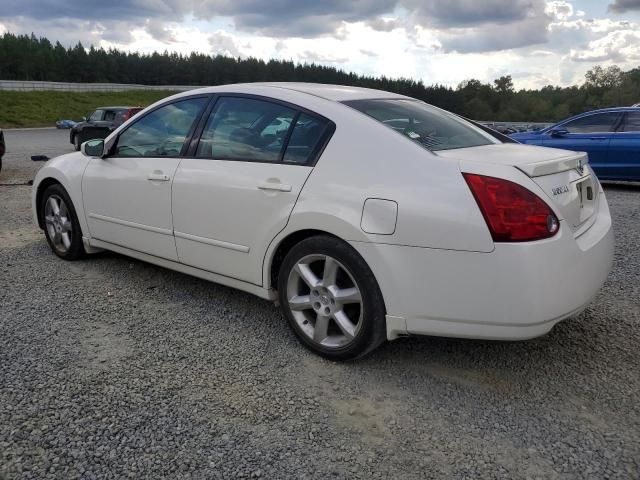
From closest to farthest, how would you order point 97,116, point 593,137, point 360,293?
point 360,293, point 593,137, point 97,116

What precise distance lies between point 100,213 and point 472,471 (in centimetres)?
346

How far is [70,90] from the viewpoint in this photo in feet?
216

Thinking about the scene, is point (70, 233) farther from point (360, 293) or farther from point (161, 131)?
point (360, 293)

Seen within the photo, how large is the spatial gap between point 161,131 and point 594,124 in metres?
8.46

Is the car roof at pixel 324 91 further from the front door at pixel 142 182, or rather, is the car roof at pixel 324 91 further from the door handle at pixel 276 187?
the door handle at pixel 276 187

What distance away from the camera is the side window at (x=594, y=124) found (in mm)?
9844

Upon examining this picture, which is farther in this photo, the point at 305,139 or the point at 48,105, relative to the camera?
the point at 48,105

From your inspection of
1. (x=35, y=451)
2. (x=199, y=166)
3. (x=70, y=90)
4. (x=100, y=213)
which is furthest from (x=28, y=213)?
(x=70, y=90)

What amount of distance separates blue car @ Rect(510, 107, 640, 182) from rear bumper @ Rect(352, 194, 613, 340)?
7.80m

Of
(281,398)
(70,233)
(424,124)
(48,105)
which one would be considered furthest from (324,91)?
(48,105)

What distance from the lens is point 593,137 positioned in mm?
9883

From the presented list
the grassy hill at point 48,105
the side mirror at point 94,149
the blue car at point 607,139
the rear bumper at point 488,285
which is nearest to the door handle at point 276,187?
the rear bumper at point 488,285

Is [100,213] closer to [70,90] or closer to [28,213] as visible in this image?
[28,213]

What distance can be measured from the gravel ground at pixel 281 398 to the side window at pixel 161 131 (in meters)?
1.09
